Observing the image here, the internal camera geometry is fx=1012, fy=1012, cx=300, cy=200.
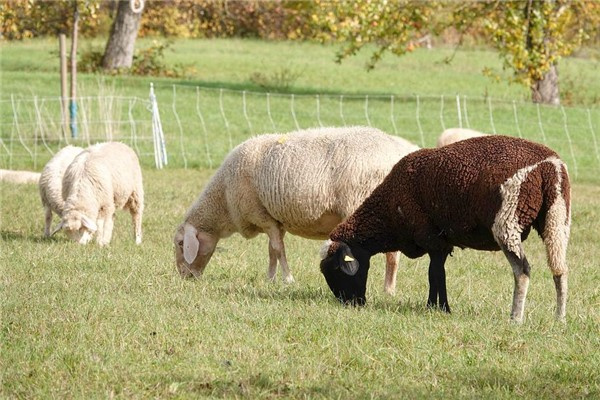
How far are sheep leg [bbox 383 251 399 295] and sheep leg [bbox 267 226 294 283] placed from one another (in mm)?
889

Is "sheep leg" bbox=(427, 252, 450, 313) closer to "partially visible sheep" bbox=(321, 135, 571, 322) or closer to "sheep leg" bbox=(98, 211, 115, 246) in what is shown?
"partially visible sheep" bbox=(321, 135, 571, 322)

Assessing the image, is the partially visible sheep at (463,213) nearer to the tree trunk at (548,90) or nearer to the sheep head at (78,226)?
the sheep head at (78,226)

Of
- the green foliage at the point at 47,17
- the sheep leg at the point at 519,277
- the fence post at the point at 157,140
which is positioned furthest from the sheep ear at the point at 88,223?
the green foliage at the point at 47,17

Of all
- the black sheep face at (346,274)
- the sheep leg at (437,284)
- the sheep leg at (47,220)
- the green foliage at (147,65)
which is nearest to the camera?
the sheep leg at (437,284)

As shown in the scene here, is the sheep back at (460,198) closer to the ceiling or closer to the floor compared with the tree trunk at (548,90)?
closer to the ceiling

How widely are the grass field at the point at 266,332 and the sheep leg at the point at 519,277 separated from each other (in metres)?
0.10

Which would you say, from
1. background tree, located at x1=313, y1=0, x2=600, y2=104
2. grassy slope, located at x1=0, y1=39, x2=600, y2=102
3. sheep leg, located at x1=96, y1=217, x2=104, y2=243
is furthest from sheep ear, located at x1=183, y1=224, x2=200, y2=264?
grassy slope, located at x1=0, y1=39, x2=600, y2=102

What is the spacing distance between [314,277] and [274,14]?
1314 inches

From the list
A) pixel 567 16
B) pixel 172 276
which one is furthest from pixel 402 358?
pixel 567 16

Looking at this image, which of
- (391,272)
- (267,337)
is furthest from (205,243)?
(267,337)

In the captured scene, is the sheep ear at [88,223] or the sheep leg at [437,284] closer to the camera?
the sheep leg at [437,284]

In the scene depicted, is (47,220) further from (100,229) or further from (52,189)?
(100,229)

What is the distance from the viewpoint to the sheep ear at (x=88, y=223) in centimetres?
1139

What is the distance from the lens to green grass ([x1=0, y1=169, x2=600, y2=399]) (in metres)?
5.50
